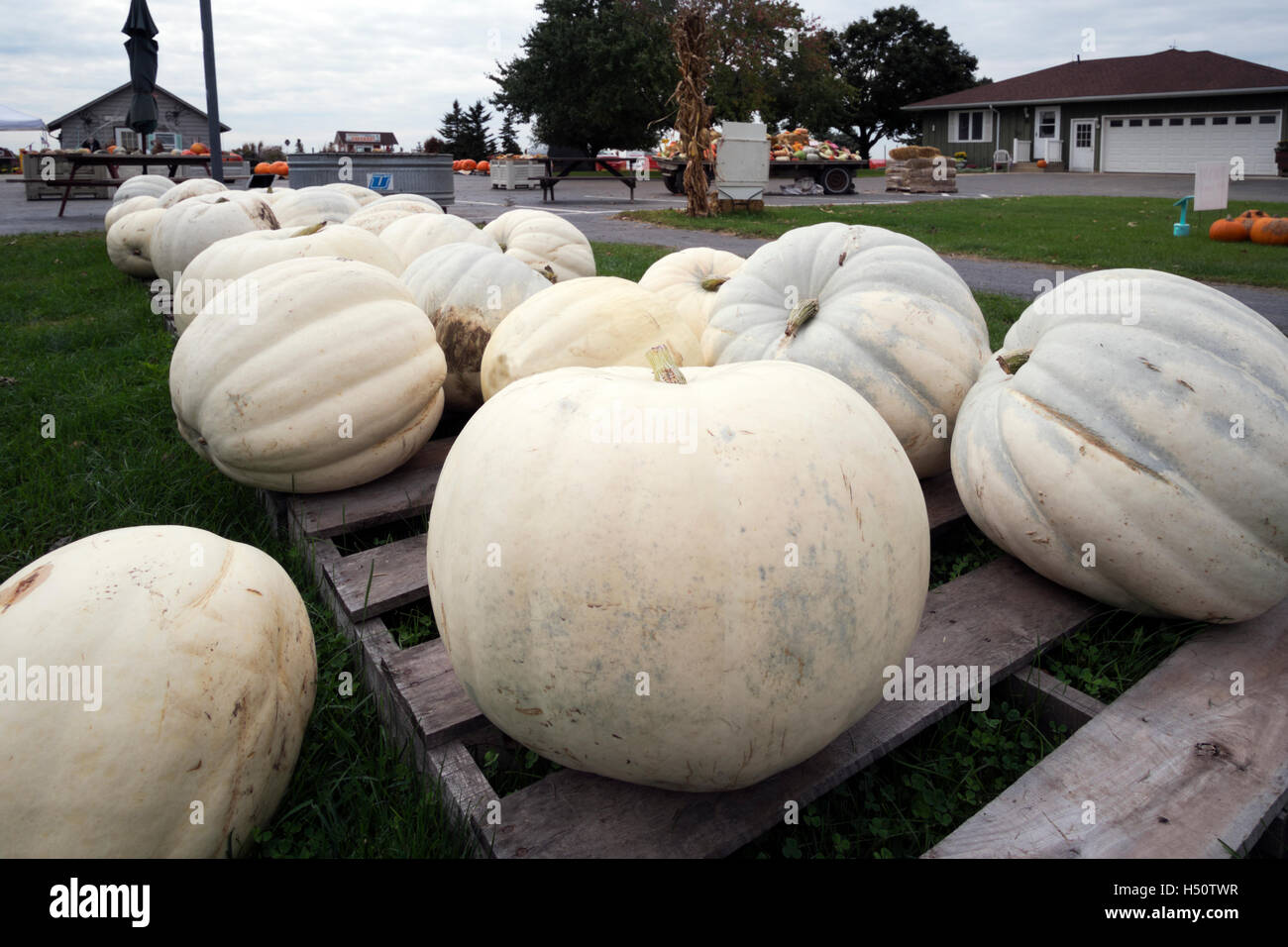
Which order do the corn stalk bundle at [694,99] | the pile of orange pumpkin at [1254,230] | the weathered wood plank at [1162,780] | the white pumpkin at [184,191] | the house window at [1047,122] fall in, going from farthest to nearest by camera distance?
1. the house window at [1047,122]
2. the corn stalk bundle at [694,99]
3. the pile of orange pumpkin at [1254,230]
4. the white pumpkin at [184,191]
5. the weathered wood plank at [1162,780]

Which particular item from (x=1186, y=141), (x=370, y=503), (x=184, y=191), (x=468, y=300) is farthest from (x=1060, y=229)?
(x=1186, y=141)

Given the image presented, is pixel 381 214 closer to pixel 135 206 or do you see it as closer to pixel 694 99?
pixel 135 206

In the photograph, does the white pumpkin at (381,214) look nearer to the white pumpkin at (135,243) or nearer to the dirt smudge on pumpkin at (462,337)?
the dirt smudge on pumpkin at (462,337)

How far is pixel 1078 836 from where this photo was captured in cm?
131

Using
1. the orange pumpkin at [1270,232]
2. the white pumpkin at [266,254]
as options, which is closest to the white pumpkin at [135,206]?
the white pumpkin at [266,254]

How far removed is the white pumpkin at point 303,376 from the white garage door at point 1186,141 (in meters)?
33.8

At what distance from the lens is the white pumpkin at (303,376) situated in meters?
2.15

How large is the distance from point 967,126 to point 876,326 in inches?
1585

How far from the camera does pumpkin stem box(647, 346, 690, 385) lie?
4.68 ft

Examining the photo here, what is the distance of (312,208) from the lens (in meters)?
5.16

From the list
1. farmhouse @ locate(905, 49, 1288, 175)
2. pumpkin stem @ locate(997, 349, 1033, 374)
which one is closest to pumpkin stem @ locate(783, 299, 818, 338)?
pumpkin stem @ locate(997, 349, 1033, 374)
